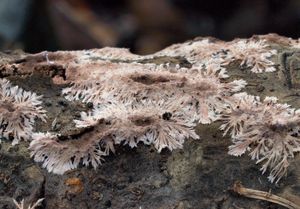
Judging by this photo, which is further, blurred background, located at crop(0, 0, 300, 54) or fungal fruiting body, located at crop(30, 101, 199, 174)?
blurred background, located at crop(0, 0, 300, 54)

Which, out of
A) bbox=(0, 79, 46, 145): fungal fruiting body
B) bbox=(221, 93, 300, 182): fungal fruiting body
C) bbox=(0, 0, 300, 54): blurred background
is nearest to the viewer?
bbox=(221, 93, 300, 182): fungal fruiting body

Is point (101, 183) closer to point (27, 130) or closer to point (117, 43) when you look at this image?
point (27, 130)

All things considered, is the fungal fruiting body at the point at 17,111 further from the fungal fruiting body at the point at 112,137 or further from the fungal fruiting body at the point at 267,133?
the fungal fruiting body at the point at 267,133

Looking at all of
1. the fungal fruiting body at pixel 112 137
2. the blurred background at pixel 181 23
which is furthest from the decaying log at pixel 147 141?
the blurred background at pixel 181 23

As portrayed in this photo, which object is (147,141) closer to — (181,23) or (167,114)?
(167,114)

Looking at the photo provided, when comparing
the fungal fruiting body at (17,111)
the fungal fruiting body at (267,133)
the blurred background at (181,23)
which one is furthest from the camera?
the blurred background at (181,23)

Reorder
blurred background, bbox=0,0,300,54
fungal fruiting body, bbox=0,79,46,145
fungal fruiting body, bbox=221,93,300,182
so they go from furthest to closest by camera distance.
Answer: blurred background, bbox=0,0,300,54, fungal fruiting body, bbox=0,79,46,145, fungal fruiting body, bbox=221,93,300,182

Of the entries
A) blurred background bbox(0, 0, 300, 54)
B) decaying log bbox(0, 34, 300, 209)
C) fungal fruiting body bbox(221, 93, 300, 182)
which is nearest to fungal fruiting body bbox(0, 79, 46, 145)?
decaying log bbox(0, 34, 300, 209)

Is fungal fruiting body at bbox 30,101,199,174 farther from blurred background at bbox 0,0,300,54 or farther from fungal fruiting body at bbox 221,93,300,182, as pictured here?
blurred background at bbox 0,0,300,54
